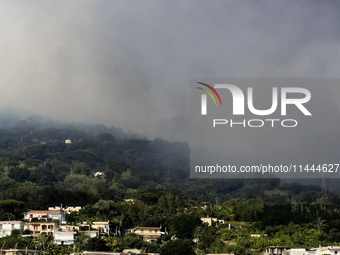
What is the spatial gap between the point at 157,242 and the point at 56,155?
6770 cm

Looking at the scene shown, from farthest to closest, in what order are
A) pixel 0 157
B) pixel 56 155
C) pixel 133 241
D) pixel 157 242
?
1. pixel 56 155
2. pixel 0 157
3. pixel 157 242
4. pixel 133 241

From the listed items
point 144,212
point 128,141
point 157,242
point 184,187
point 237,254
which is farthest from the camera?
point 128,141

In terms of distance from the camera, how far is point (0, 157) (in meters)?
103

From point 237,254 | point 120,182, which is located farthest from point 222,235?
point 120,182

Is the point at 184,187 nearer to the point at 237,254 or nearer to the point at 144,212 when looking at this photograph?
the point at 144,212

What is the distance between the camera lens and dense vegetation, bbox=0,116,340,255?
43.5m

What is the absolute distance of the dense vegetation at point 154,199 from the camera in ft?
143

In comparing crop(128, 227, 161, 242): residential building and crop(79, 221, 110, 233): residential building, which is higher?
crop(79, 221, 110, 233): residential building

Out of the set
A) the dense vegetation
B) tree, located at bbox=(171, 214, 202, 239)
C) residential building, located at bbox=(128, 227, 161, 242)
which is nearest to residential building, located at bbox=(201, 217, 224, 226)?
the dense vegetation

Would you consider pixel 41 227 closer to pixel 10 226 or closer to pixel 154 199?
pixel 10 226

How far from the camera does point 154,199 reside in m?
61.1

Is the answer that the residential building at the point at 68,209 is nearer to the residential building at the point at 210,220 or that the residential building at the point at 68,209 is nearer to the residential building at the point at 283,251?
the residential building at the point at 210,220

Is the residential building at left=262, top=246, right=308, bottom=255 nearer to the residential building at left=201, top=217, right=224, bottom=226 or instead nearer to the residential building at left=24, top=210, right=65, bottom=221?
the residential building at left=201, top=217, right=224, bottom=226

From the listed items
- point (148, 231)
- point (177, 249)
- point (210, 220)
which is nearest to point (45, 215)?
point (148, 231)
